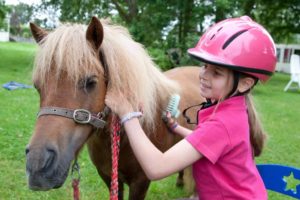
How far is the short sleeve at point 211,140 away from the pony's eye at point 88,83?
0.53 metres

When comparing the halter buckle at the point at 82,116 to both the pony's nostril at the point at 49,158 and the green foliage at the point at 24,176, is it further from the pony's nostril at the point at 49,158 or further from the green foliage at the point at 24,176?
the green foliage at the point at 24,176

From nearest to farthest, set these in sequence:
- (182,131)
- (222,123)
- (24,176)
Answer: (222,123)
(182,131)
(24,176)

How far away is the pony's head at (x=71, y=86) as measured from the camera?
1674 mm

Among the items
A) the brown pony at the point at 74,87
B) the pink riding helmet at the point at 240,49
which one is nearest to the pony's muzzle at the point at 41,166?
the brown pony at the point at 74,87

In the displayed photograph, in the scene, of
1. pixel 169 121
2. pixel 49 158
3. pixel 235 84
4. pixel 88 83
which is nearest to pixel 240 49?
pixel 235 84

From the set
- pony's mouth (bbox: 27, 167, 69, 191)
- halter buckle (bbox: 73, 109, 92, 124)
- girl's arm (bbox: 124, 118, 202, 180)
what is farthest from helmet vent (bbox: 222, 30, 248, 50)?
pony's mouth (bbox: 27, 167, 69, 191)

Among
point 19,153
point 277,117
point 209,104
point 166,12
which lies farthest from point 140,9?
point 209,104

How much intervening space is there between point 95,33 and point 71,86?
33 cm

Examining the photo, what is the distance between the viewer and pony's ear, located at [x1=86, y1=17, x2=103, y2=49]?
75.2 inches

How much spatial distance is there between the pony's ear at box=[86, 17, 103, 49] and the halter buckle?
1.22 feet

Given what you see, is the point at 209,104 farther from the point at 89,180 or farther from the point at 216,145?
the point at 89,180

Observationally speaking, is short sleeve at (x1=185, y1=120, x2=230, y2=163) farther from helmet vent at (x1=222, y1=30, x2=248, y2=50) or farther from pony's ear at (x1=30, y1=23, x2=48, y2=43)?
pony's ear at (x1=30, y1=23, x2=48, y2=43)

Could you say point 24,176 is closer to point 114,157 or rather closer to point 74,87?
point 114,157

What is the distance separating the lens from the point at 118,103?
1.84 meters
